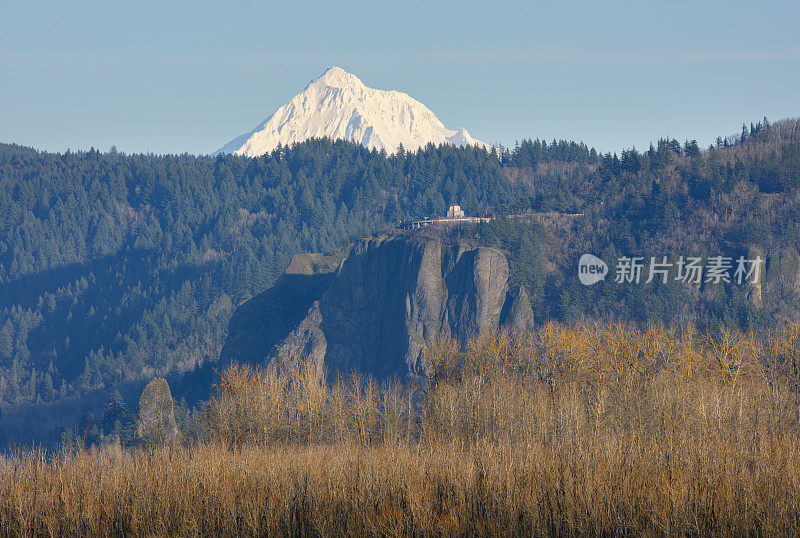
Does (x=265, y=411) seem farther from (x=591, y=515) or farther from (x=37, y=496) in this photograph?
(x=591, y=515)

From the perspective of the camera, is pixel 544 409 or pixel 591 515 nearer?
pixel 591 515

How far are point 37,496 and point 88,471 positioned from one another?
16.4ft

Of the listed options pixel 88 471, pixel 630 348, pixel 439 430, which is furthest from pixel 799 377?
pixel 88 471

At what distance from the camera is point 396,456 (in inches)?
1699

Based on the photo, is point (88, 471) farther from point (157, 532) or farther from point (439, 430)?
point (439, 430)

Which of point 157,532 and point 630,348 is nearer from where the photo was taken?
point 157,532

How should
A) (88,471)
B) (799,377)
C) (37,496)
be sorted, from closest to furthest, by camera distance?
1. (37,496)
2. (88,471)
3. (799,377)

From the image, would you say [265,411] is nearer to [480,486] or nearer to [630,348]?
[630,348]

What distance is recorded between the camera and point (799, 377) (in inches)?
2965

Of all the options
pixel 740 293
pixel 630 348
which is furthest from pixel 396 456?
pixel 740 293

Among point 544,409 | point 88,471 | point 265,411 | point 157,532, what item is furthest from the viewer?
point 265,411

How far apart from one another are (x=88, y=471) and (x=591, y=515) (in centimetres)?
2278

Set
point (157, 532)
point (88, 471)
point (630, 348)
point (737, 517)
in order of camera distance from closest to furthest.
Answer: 1. point (737, 517)
2. point (157, 532)
3. point (88, 471)
4. point (630, 348)

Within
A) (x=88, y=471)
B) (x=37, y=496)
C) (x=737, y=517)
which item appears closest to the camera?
(x=737, y=517)
